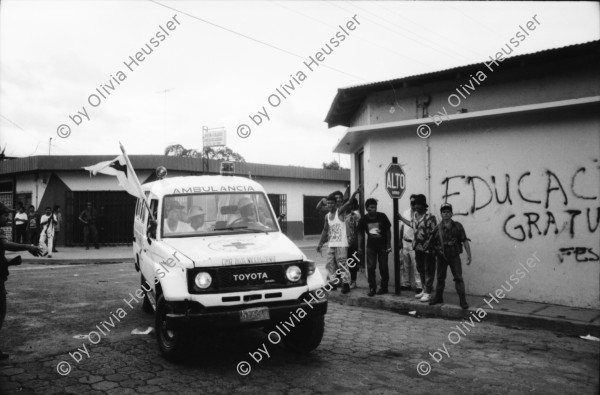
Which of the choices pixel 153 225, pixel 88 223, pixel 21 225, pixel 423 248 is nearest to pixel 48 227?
pixel 88 223

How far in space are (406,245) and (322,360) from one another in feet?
14.4

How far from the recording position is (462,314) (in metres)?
7.31

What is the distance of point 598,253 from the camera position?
7.27 metres

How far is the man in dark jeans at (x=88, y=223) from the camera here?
18797 mm

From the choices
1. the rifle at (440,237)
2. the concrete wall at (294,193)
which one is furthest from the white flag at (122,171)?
the concrete wall at (294,193)

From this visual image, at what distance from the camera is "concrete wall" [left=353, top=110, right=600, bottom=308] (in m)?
7.40

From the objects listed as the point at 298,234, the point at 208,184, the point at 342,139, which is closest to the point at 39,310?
the point at 208,184

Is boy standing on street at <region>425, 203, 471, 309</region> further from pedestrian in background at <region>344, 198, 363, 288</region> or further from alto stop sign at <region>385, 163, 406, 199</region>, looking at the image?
pedestrian in background at <region>344, 198, 363, 288</region>

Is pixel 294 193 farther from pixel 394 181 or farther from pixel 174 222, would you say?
pixel 174 222

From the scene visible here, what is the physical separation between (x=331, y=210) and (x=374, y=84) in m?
2.83

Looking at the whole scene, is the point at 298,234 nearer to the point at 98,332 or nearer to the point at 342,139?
the point at 342,139

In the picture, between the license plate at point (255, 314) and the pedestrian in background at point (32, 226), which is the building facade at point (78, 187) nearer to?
the pedestrian in background at point (32, 226)

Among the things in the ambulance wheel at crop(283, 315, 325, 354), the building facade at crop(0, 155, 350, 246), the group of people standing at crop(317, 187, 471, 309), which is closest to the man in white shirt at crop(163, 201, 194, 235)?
the ambulance wheel at crop(283, 315, 325, 354)

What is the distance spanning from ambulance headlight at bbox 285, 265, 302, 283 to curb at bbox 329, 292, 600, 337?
3307 millimetres
